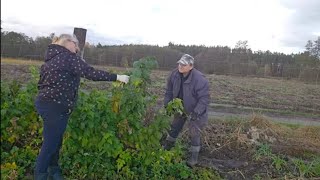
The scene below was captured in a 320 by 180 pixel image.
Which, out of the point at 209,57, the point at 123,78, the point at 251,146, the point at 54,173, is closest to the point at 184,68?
the point at 123,78

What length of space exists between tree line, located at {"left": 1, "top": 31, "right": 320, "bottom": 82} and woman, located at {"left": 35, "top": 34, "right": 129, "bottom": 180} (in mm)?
11215

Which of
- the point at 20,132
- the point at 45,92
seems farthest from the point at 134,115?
the point at 20,132

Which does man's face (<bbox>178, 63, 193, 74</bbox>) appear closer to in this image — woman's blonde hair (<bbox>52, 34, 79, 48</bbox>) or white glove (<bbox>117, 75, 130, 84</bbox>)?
white glove (<bbox>117, 75, 130, 84</bbox>)

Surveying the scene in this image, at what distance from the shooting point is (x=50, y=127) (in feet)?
12.0

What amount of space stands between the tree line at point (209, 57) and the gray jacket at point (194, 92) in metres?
9.78

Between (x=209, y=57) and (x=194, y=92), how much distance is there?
19.4 m

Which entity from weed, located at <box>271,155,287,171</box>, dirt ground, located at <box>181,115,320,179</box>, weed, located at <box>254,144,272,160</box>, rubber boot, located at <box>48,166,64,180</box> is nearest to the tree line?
dirt ground, located at <box>181,115,320,179</box>

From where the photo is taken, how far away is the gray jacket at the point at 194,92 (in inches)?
196

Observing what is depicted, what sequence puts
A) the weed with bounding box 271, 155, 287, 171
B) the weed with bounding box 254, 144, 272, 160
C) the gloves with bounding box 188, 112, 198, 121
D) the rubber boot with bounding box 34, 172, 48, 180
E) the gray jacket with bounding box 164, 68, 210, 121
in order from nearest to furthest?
the rubber boot with bounding box 34, 172, 48, 180, the gray jacket with bounding box 164, 68, 210, 121, the gloves with bounding box 188, 112, 198, 121, the weed with bounding box 271, 155, 287, 171, the weed with bounding box 254, 144, 272, 160

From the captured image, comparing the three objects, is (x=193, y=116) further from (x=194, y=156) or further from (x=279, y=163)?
(x=279, y=163)

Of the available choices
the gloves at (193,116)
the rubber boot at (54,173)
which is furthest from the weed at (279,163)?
the rubber boot at (54,173)

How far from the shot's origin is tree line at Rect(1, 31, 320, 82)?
56.0ft

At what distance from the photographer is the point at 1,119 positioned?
3773 millimetres

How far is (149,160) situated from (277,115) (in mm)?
7764
